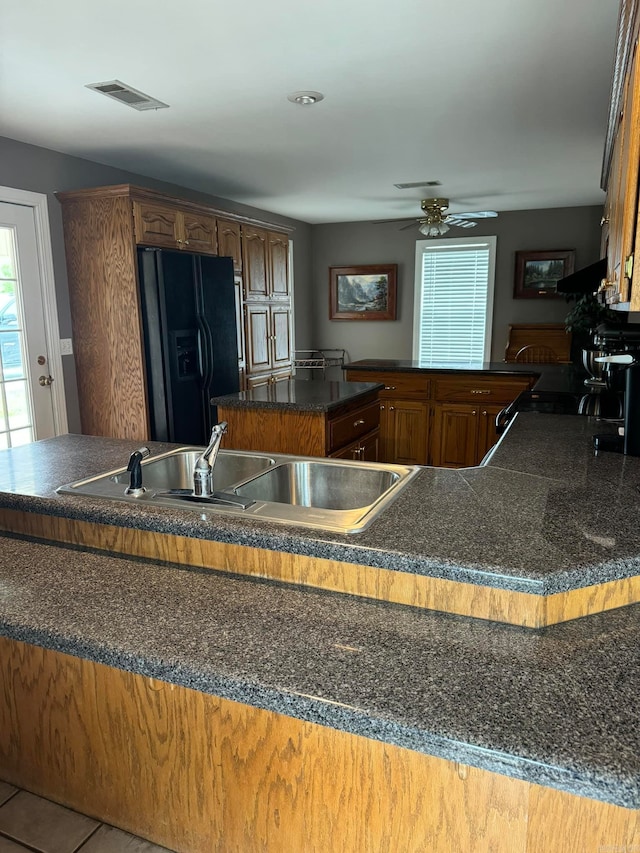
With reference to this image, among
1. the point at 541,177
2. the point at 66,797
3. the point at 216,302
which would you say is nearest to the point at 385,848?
the point at 66,797

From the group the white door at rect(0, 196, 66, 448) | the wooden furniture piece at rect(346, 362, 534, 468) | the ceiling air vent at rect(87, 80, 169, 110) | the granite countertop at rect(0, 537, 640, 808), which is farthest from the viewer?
the wooden furniture piece at rect(346, 362, 534, 468)

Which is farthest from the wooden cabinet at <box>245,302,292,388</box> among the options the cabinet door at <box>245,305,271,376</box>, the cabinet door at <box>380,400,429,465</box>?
the cabinet door at <box>380,400,429,465</box>

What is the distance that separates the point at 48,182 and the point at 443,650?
12.4 ft

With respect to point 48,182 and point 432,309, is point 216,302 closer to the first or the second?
point 48,182

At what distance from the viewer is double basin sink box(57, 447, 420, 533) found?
1.41m

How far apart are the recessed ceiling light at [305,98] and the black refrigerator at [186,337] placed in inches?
50.2

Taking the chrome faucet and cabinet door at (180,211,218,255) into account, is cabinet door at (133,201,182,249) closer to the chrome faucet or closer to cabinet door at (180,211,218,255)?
cabinet door at (180,211,218,255)

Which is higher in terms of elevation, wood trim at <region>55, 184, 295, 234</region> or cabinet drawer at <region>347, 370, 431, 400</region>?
wood trim at <region>55, 184, 295, 234</region>

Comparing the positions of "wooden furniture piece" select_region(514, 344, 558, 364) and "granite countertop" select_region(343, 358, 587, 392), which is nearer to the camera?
"granite countertop" select_region(343, 358, 587, 392)

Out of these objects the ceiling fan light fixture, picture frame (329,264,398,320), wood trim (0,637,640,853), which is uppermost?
the ceiling fan light fixture

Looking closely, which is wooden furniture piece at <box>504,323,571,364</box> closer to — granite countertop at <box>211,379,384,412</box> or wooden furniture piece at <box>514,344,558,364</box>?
wooden furniture piece at <box>514,344,558,364</box>

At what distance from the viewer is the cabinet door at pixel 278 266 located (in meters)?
5.36

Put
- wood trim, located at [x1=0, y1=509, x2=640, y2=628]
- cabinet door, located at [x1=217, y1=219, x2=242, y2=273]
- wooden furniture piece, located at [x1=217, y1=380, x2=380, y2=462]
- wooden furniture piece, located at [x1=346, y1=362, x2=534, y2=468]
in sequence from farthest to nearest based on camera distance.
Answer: cabinet door, located at [x1=217, y1=219, x2=242, y2=273], wooden furniture piece, located at [x1=346, y1=362, x2=534, y2=468], wooden furniture piece, located at [x1=217, y1=380, x2=380, y2=462], wood trim, located at [x1=0, y1=509, x2=640, y2=628]

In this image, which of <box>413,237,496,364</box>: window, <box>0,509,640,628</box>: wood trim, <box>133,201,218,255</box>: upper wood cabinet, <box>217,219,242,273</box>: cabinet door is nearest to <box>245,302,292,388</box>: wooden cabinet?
<box>217,219,242,273</box>: cabinet door
